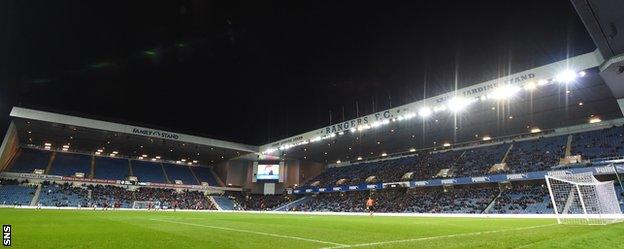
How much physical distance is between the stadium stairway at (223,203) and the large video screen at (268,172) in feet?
19.5

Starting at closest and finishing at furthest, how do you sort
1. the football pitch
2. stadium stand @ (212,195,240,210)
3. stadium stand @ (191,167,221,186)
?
the football pitch < stadium stand @ (212,195,240,210) < stadium stand @ (191,167,221,186)

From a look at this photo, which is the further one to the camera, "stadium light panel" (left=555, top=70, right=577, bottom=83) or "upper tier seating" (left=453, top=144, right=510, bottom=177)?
"upper tier seating" (left=453, top=144, right=510, bottom=177)

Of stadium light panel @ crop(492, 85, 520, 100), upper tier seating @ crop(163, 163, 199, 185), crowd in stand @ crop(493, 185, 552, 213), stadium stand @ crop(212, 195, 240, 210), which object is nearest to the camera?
stadium light panel @ crop(492, 85, 520, 100)

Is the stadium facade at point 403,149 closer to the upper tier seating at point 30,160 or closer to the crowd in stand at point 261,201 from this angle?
the upper tier seating at point 30,160

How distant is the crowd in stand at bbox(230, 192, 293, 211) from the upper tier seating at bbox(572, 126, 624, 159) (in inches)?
1482

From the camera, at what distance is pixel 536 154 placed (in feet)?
105

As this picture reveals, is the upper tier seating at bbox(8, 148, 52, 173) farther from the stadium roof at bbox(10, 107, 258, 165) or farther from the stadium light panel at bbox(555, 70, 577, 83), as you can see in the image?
the stadium light panel at bbox(555, 70, 577, 83)

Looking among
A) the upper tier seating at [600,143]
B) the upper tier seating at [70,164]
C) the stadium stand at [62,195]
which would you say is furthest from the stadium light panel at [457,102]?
the upper tier seating at [70,164]

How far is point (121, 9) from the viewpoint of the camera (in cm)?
1622

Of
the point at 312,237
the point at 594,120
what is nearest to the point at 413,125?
the point at 594,120

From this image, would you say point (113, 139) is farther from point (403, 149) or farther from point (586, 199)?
point (586, 199)

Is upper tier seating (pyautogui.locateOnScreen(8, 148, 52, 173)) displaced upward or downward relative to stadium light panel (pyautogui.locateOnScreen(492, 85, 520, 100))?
downward

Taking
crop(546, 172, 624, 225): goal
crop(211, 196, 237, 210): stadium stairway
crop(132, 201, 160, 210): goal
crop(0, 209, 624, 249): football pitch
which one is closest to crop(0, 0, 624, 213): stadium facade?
crop(211, 196, 237, 210): stadium stairway

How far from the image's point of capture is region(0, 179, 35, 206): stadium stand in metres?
37.6
